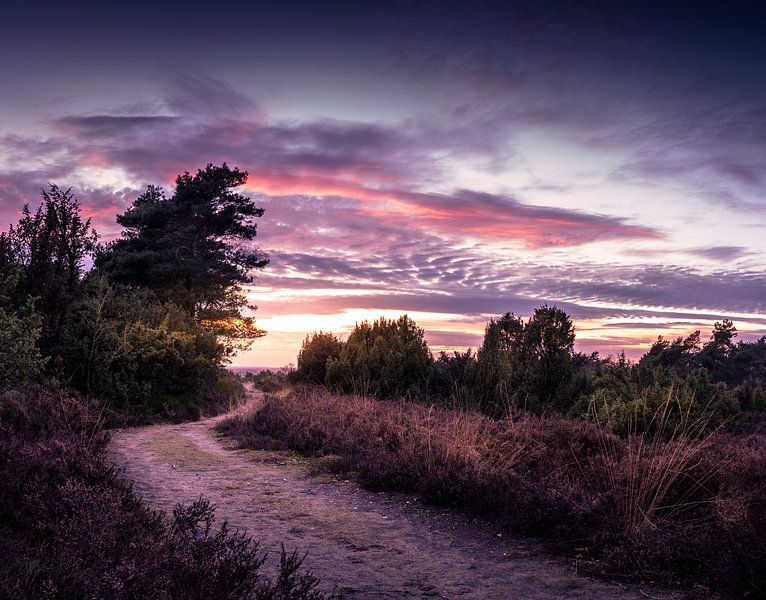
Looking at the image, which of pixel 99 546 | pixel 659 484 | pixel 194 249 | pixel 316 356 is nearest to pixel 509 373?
pixel 316 356

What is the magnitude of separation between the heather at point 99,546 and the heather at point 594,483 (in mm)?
3258

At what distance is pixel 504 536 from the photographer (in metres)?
7.48

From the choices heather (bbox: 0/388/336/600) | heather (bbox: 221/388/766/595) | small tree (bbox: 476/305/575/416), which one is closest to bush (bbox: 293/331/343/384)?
small tree (bbox: 476/305/575/416)

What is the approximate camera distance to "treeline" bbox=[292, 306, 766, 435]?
1529 centimetres


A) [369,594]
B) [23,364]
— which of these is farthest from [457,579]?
[23,364]

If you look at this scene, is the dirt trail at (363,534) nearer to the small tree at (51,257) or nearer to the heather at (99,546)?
Result: the heather at (99,546)

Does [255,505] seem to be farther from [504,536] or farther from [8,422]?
[8,422]

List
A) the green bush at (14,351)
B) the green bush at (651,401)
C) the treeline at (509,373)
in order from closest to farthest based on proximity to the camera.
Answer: the green bush at (14,351)
the green bush at (651,401)
the treeline at (509,373)

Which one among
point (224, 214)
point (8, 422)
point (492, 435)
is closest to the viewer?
point (8, 422)

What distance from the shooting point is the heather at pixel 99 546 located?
374 cm

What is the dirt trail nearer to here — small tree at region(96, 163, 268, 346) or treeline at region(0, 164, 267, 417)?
treeline at region(0, 164, 267, 417)

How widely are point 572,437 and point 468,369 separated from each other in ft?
27.8

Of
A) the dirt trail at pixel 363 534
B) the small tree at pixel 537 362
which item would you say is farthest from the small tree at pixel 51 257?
the small tree at pixel 537 362

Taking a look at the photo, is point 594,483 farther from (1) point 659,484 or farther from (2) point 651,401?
(2) point 651,401
